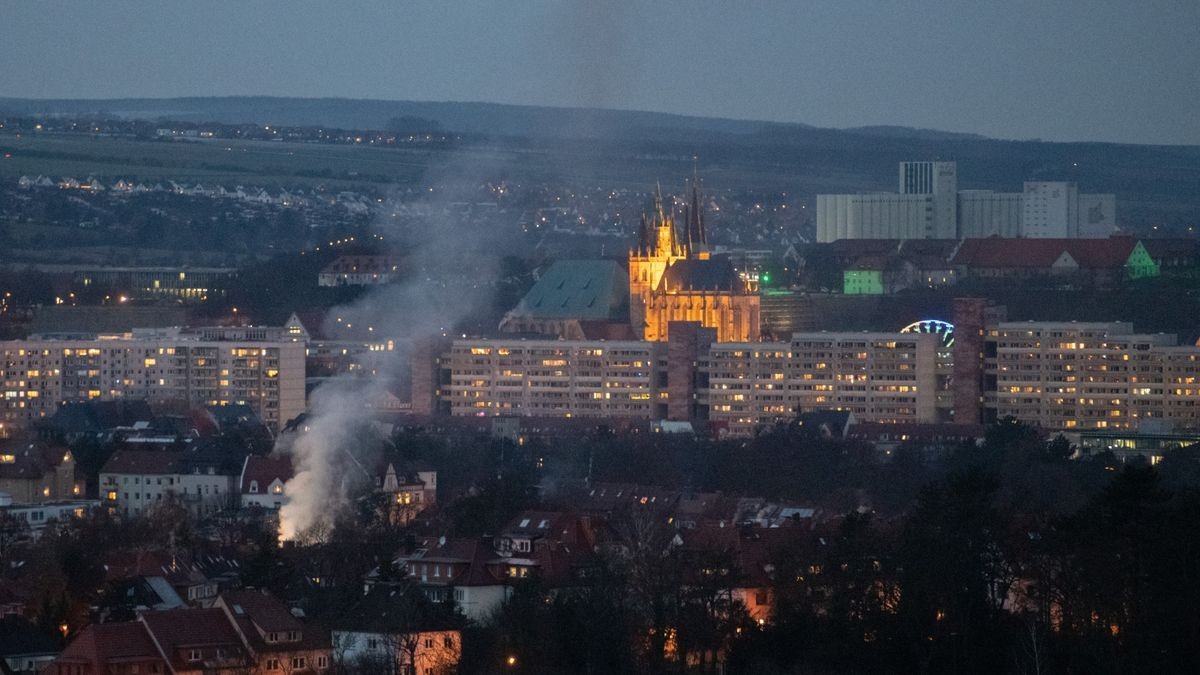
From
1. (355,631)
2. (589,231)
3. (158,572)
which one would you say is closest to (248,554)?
(158,572)

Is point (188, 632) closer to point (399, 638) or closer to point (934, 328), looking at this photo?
point (399, 638)

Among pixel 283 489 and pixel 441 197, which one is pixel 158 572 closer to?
pixel 283 489

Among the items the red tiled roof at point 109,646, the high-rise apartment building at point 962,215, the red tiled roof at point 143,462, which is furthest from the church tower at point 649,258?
the red tiled roof at point 109,646

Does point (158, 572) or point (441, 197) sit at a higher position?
point (441, 197)

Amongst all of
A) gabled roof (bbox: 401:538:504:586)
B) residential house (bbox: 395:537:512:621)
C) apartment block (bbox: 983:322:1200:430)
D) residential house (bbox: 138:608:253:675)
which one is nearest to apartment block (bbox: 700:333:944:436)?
apartment block (bbox: 983:322:1200:430)

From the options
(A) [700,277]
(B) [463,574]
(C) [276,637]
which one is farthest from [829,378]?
(C) [276,637]

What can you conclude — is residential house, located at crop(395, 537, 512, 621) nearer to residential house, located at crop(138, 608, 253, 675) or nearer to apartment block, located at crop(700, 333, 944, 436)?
residential house, located at crop(138, 608, 253, 675)

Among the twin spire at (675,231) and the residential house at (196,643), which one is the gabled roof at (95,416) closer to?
the twin spire at (675,231)
